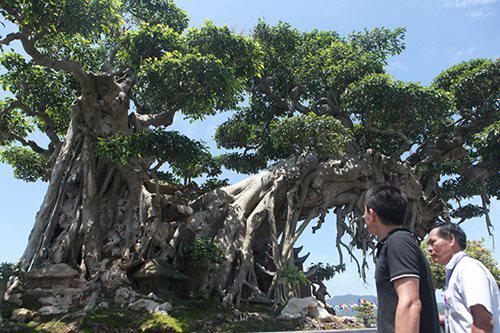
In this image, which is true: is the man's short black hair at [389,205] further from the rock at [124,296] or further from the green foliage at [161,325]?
the rock at [124,296]

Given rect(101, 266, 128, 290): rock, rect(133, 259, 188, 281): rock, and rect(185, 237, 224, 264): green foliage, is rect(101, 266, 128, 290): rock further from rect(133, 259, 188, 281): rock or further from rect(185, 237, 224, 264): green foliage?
rect(185, 237, 224, 264): green foliage

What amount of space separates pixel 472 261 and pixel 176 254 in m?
9.46

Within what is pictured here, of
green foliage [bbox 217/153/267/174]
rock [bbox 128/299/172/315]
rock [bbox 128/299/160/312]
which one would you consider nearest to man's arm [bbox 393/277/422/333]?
rock [bbox 128/299/172/315]

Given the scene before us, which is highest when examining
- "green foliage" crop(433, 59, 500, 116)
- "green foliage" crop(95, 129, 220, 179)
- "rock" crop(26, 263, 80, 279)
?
"green foliage" crop(433, 59, 500, 116)

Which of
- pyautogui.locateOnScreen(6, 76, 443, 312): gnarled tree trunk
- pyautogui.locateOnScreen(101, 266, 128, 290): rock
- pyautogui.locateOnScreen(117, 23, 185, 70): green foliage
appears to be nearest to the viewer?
pyautogui.locateOnScreen(101, 266, 128, 290): rock

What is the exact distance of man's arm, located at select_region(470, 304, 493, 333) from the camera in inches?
94.6

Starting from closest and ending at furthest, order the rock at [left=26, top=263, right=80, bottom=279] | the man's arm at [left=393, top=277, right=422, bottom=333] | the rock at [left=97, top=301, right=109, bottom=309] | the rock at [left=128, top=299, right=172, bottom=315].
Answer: the man's arm at [left=393, top=277, right=422, bottom=333] < the rock at [left=128, top=299, right=172, bottom=315] < the rock at [left=97, top=301, right=109, bottom=309] < the rock at [left=26, top=263, right=80, bottom=279]

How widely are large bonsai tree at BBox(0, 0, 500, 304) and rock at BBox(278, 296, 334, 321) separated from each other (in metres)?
1.44

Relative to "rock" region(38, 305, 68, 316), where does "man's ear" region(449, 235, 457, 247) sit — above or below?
above

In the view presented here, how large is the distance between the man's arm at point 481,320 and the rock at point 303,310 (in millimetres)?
7469

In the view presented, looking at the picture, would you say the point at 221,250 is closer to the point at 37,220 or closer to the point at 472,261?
the point at 37,220

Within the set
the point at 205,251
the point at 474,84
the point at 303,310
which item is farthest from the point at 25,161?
the point at 474,84

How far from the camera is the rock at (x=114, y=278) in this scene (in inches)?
388

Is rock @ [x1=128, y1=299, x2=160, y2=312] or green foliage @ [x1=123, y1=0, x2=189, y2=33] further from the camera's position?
green foliage @ [x1=123, y1=0, x2=189, y2=33]
